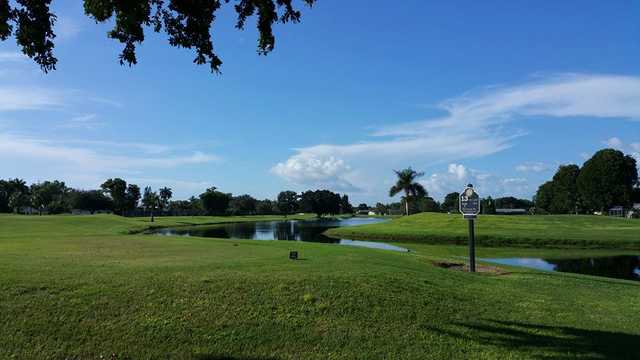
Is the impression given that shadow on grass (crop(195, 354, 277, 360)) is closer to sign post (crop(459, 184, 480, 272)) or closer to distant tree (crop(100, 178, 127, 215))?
sign post (crop(459, 184, 480, 272))

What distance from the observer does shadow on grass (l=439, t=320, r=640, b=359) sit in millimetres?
9547

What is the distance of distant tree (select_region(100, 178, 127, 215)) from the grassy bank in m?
102

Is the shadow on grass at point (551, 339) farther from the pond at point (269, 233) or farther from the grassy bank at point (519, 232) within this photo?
the grassy bank at point (519, 232)

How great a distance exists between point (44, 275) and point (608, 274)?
86.4 ft

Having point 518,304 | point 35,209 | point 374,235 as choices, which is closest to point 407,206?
point 374,235

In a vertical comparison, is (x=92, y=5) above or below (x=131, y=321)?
above

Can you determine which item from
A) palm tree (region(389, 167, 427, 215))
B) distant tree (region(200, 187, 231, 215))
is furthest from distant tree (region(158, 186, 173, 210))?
palm tree (region(389, 167, 427, 215))

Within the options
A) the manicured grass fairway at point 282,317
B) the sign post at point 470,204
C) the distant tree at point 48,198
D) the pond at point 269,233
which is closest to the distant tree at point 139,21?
the manicured grass fairway at point 282,317

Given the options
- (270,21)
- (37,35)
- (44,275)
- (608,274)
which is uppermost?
(270,21)

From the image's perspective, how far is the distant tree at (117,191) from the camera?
150 m

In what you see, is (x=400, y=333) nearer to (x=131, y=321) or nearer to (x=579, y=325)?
(x=579, y=325)

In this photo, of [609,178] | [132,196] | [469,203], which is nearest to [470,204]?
[469,203]

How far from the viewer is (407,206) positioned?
→ 106m

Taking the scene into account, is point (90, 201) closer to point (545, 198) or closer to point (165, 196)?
point (165, 196)
